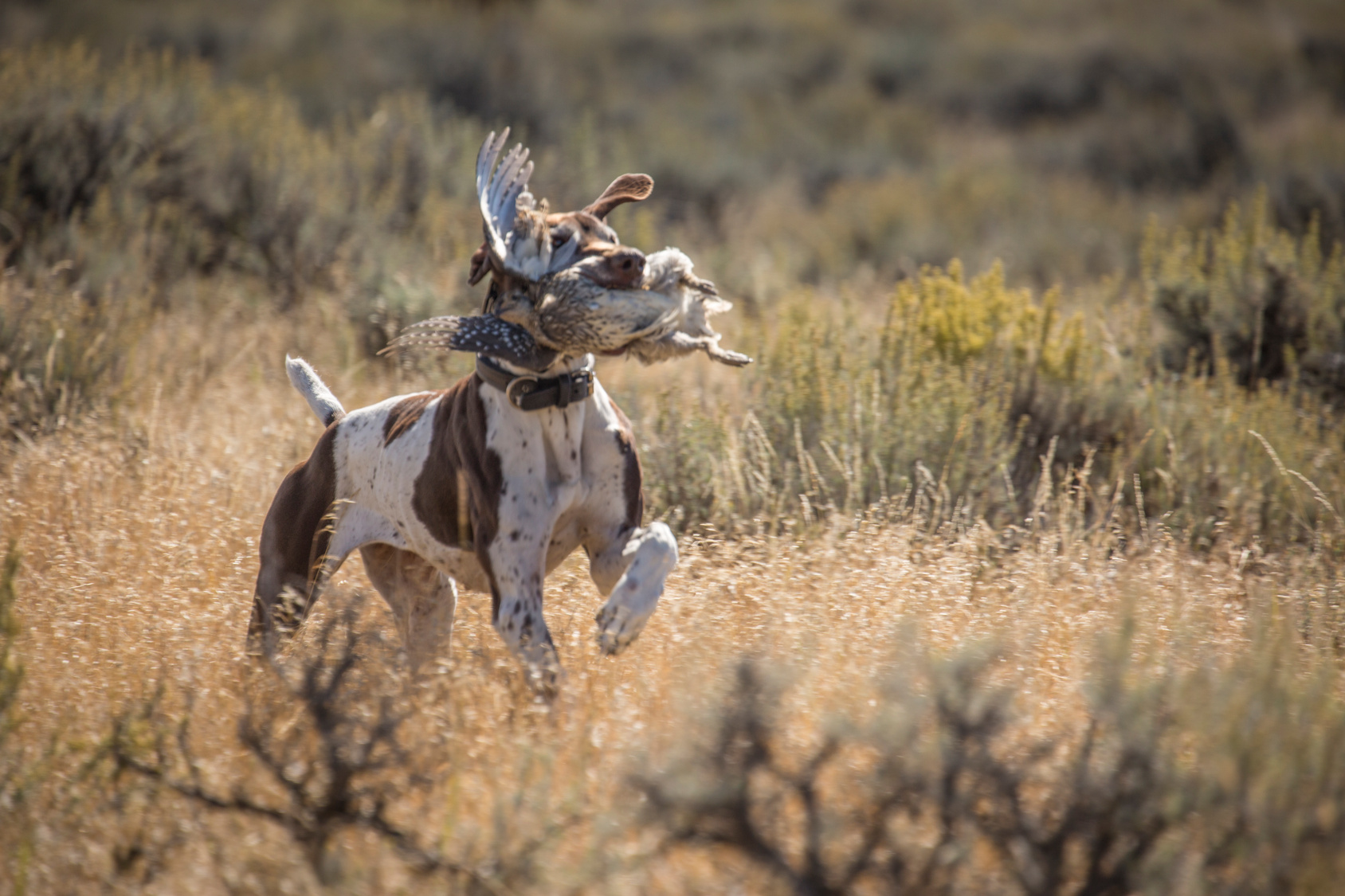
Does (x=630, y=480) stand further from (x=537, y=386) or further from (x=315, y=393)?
(x=315, y=393)

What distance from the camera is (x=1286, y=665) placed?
265 centimetres

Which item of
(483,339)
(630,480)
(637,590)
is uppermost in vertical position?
(483,339)

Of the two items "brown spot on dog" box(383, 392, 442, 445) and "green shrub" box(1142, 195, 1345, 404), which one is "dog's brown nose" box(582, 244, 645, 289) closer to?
"brown spot on dog" box(383, 392, 442, 445)

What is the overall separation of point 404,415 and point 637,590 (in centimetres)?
121

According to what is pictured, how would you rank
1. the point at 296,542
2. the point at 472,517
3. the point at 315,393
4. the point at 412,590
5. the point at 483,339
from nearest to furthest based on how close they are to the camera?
the point at 483,339
the point at 472,517
the point at 296,542
the point at 412,590
the point at 315,393

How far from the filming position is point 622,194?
345cm

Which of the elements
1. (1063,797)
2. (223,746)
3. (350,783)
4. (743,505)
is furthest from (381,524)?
(1063,797)

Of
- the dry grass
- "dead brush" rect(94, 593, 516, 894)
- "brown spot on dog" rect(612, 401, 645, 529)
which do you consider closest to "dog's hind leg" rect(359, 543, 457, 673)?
the dry grass

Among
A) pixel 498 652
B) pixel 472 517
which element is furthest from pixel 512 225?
pixel 498 652

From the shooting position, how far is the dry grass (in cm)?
244

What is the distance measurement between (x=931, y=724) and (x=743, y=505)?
2.43 meters

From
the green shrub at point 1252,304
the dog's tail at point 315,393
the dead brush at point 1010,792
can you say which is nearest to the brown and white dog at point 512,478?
the dog's tail at point 315,393

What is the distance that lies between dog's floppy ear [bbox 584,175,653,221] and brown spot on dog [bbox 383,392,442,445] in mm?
829

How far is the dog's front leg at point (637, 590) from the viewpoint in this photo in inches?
112
